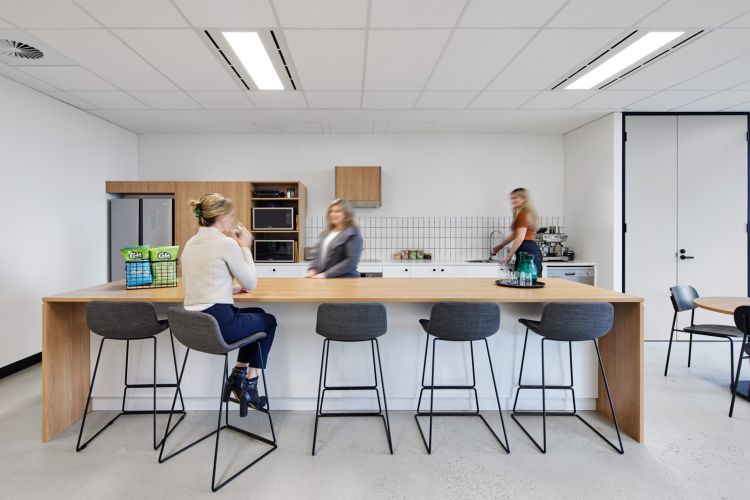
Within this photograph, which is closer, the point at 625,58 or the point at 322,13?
the point at 322,13

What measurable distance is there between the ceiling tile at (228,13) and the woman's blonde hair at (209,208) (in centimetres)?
118

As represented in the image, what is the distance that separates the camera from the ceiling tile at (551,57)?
2.67m

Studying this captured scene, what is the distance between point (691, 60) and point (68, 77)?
5.18 m

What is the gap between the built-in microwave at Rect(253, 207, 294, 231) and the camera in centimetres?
479

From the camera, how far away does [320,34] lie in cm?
262

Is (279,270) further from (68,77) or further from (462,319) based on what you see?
(462,319)

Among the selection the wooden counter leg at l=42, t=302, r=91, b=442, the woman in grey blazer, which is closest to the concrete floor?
the wooden counter leg at l=42, t=302, r=91, b=442

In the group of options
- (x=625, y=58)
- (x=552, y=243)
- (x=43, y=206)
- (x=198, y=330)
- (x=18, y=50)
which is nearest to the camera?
(x=198, y=330)

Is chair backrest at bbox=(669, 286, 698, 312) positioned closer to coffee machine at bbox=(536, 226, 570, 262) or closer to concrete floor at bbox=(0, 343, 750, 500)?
concrete floor at bbox=(0, 343, 750, 500)

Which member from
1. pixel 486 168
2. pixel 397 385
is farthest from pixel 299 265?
pixel 486 168

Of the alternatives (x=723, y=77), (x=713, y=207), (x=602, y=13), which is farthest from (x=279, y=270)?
(x=713, y=207)

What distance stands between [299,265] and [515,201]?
262 cm

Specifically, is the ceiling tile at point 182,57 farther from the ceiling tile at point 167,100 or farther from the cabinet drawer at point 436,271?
the cabinet drawer at point 436,271

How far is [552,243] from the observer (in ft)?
16.6
